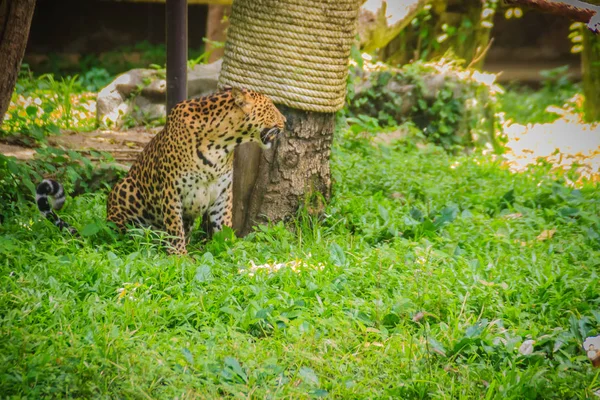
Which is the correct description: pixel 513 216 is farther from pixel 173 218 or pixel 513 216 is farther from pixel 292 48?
pixel 173 218

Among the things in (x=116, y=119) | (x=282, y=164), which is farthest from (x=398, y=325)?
(x=116, y=119)

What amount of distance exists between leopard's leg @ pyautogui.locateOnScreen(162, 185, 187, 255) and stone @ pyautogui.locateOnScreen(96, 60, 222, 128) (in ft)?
11.9

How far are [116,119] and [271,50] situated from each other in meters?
3.95

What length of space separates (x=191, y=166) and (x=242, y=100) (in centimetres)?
54

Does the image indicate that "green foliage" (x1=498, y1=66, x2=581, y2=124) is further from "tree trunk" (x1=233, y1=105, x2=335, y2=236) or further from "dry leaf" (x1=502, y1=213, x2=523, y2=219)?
"tree trunk" (x1=233, y1=105, x2=335, y2=236)

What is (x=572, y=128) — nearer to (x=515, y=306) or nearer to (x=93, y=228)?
(x=515, y=306)

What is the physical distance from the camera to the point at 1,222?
481cm

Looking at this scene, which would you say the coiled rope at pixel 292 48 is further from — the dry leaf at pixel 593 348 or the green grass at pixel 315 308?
the dry leaf at pixel 593 348

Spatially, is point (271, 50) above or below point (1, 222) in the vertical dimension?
above

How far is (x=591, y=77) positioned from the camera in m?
9.36

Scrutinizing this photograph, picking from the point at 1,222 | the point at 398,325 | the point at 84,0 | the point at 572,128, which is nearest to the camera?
the point at 398,325

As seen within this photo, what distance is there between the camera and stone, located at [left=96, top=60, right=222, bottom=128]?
801cm

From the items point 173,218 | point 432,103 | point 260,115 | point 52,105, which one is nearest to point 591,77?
point 432,103

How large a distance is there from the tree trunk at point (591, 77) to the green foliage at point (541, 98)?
57 centimetres
